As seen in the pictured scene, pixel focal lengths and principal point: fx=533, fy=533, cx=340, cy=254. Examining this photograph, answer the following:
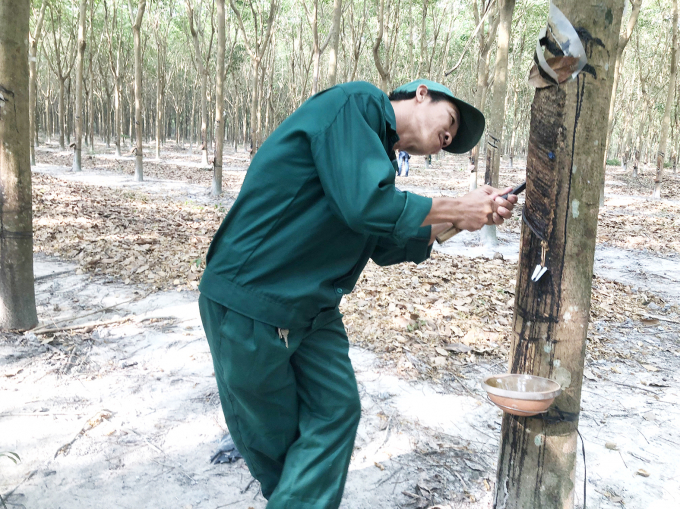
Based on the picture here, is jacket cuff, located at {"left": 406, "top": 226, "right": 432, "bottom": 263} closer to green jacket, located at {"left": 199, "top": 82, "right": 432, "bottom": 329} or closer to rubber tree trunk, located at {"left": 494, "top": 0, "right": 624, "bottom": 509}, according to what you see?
green jacket, located at {"left": 199, "top": 82, "right": 432, "bottom": 329}

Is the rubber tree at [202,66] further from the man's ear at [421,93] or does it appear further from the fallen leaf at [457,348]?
the man's ear at [421,93]

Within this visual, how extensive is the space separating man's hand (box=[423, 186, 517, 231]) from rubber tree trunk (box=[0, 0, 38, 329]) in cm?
335

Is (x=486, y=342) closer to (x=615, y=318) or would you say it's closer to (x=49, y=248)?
(x=615, y=318)

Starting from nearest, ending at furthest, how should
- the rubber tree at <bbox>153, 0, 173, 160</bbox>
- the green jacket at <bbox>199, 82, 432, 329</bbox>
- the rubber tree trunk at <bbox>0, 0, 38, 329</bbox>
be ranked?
the green jacket at <bbox>199, 82, 432, 329</bbox>
the rubber tree trunk at <bbox>0, 0, 38, 329</bbox>
the rubber tree at <bbox>153, 0, 173, 160</bbox>

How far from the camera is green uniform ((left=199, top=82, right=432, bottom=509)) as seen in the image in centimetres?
150

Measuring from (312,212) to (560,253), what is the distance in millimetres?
879

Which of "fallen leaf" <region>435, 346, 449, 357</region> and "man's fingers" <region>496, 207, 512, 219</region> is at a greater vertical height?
"man's fingers" <region>496, 207, 512, 219</region>

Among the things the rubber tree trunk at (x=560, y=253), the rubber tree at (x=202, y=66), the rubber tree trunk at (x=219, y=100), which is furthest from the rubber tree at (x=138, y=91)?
the rubber tree trunk at (x=560, y=253)

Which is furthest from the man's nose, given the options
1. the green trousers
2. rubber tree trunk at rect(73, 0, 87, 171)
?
rubber tree trunk at rect(73, 0, 87, 171)

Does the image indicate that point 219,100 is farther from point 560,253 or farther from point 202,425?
point 560,253

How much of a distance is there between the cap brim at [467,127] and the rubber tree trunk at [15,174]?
3215 mm

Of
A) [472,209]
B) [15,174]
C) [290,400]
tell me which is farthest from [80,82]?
[472,209]

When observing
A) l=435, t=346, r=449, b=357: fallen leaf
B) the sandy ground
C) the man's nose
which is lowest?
the sandy ground

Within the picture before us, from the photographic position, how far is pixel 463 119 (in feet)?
6.09
